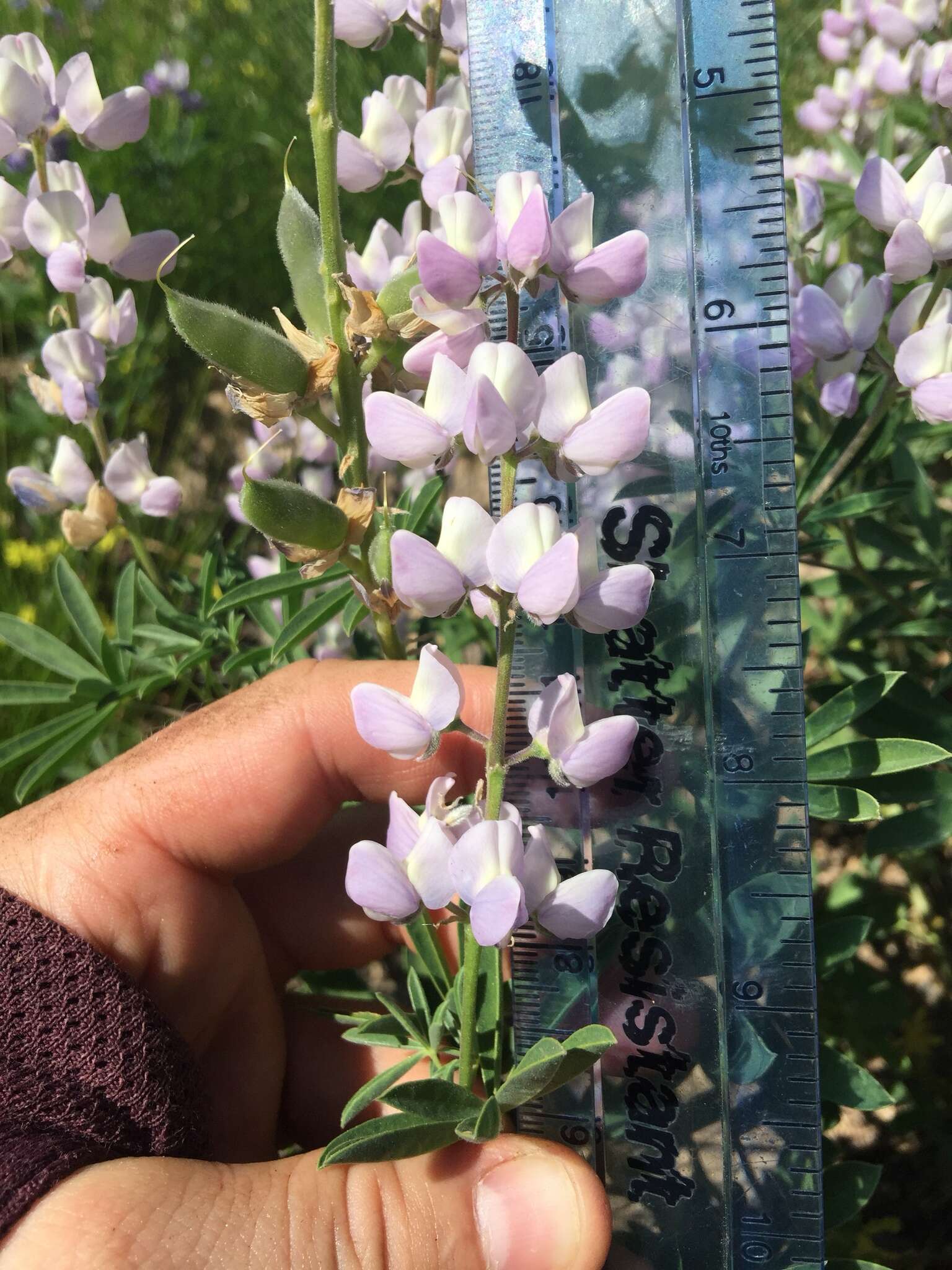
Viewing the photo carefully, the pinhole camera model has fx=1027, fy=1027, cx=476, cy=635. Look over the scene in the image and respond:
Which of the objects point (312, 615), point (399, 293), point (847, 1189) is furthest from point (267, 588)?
point (847, 1189)

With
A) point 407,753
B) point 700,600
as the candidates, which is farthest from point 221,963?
point 700,600

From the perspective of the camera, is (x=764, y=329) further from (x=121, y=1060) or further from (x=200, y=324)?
(x=121, y=1060)

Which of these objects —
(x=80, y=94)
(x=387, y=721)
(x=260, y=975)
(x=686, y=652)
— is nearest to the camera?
(x=387, y=721)

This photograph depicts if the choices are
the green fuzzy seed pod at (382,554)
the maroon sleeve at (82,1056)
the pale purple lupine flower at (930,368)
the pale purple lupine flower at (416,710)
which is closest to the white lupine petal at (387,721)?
the pale purple lupine flower at (416,710)

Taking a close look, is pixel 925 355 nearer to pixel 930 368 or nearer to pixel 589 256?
pixel 930 368

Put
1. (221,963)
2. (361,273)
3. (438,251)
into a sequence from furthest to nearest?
(221,963) < (361,273) < (438,251)

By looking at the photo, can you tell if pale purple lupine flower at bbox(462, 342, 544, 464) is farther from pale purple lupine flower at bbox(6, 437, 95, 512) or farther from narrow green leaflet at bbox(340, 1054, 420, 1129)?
pale purple lupine flower at bbox(6, 437, 95, 512)

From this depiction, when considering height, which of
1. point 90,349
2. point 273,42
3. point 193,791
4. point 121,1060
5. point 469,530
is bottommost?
point 121,1060
